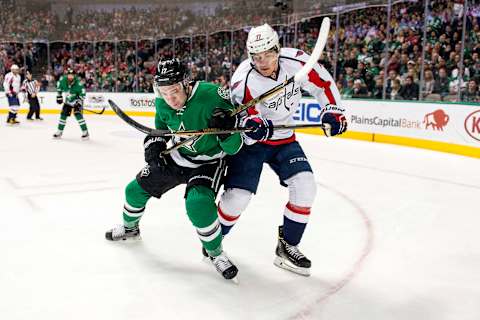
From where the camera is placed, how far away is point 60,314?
181 centimetres

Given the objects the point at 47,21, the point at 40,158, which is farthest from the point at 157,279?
the point at 47,21

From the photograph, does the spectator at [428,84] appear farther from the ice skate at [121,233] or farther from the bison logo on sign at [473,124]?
the ice skate at [121,233]

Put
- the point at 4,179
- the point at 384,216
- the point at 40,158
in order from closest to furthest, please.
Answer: the point at 384,216
the point at 4,179
the point at 40,158

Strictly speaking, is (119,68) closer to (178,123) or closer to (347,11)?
(347,11)

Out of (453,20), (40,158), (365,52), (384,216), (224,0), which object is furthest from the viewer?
(224,0)

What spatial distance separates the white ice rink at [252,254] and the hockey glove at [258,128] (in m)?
0.70

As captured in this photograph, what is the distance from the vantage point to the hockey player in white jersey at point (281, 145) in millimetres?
2170

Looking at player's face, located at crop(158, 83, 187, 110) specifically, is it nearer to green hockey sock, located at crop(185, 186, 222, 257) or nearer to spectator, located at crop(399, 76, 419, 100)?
green hockey sock, located at crop(185, 186, 222, 257)

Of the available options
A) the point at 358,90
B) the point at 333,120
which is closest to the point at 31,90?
the point at 358,90

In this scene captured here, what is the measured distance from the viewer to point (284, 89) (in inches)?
87.4

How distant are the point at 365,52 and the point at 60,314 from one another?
699 cm

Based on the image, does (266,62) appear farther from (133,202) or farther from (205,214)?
(133,202)

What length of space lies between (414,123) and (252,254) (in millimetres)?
4715

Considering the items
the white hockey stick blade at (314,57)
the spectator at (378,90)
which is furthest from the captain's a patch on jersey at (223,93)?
the spectator at (378,90)
